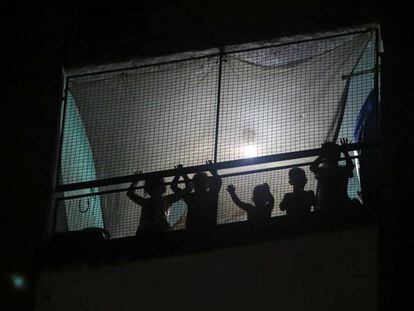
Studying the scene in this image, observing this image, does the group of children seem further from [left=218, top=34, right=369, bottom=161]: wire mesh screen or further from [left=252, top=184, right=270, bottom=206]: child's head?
[left=218, top=34, right=369, bottom=161]: wire mesh screen

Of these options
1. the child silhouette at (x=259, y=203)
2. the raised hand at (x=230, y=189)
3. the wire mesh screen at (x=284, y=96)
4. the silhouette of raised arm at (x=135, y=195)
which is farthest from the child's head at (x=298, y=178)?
the silhouette of raised arm at (x=135, y=195)

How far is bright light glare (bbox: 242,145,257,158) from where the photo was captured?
11893mm

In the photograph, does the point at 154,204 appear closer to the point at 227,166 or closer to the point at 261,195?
the point at 227,166

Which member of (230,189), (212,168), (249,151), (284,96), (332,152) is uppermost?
(284,96)

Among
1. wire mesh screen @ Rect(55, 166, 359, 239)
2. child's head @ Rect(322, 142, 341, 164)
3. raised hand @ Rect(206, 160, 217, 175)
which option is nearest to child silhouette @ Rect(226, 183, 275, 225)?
raised hand @ Rect(206, 160, 217, 175)

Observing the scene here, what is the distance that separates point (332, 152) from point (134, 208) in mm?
2536

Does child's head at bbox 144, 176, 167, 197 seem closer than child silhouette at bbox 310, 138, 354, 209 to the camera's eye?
No

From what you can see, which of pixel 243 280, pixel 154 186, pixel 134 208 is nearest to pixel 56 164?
pixel 134 208

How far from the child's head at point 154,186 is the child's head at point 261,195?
1030mm

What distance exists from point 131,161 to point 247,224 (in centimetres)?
231

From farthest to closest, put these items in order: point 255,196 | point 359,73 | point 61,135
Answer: point 61,135
point 359,73
point 255,196

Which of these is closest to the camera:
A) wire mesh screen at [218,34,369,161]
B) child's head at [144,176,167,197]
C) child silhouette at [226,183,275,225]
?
child silhouette at [226,183,275,225]

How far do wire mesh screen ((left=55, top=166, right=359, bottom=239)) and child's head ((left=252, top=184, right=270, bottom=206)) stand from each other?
93cm

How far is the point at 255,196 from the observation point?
10.8 metres
